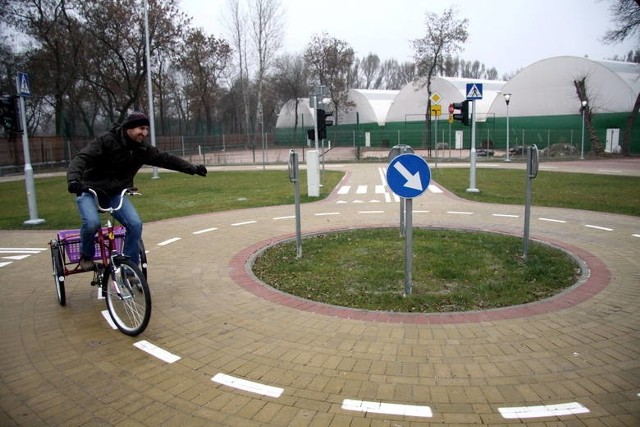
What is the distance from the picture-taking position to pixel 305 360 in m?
4.09

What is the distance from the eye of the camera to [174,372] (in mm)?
3916

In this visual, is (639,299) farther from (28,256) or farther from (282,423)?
(28,256)

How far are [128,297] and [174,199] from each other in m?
11.3

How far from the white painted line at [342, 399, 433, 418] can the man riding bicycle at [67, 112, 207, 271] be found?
3033 mm

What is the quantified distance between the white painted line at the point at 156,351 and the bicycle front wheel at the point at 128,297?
0.58 ft

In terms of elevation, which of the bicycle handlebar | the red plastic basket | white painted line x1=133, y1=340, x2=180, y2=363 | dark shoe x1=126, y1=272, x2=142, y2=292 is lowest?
white painted line x1=133, y1=340, x2=180, y2=363

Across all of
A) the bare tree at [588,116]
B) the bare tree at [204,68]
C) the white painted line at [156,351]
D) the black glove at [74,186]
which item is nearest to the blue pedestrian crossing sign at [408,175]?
the white painted line at [156,351]

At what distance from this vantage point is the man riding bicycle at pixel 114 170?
5.03 meters

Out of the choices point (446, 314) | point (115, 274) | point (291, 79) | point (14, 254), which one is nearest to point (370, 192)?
point (14, 254)

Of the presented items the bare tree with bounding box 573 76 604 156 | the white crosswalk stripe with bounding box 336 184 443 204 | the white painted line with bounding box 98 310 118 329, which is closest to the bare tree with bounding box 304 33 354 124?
the bare tree with bounding box 573 76 604 156

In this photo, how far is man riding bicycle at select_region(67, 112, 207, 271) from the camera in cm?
503

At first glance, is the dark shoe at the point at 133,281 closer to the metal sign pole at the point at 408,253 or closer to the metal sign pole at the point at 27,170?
the metal sign pole at the point at 408,253

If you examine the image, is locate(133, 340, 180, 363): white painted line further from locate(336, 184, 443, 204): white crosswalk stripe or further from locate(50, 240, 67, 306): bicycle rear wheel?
locate(336, 184, 443, 204): white crosswalk stripe

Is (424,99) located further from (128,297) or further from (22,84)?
(128,297)
